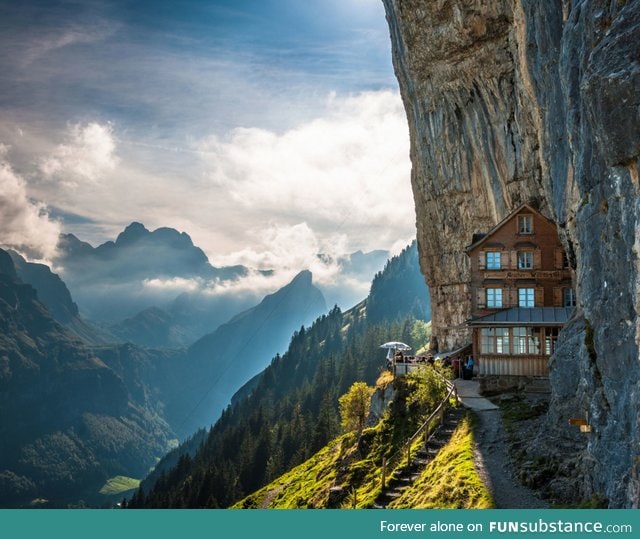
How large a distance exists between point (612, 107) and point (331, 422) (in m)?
101

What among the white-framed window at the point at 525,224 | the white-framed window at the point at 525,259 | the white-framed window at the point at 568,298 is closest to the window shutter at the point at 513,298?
the white-framed window at the point at 525,259

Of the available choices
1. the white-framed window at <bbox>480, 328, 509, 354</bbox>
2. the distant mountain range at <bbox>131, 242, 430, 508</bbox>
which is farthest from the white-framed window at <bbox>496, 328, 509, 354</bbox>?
the distant mountain range at <bbox>131, 242, 430, 508</bbox>

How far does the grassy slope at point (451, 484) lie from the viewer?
29812 mm

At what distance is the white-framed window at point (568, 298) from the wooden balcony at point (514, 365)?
420 inches

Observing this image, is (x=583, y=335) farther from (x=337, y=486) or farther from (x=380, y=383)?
(x=380, y=383)

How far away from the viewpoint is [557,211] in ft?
129

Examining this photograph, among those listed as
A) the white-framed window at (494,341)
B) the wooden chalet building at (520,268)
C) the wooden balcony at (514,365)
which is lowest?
the wooden balcony at (514,365)

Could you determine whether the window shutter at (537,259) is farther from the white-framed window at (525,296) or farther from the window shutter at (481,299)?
the window shutter at (481,299)

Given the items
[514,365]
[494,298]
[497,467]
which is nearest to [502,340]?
[514,365]

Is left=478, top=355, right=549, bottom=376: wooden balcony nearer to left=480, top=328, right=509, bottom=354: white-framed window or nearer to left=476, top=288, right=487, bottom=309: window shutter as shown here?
left=480, top=328, right=509, bottom=354: white-framed window

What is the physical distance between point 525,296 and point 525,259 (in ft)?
10.1

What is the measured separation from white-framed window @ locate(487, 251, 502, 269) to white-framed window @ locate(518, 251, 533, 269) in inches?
65.8

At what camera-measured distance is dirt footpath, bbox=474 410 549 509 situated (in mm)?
29016

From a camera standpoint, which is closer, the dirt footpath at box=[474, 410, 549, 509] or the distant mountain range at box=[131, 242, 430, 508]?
the dirt footpath at box=[474, 410, 549, 509]
